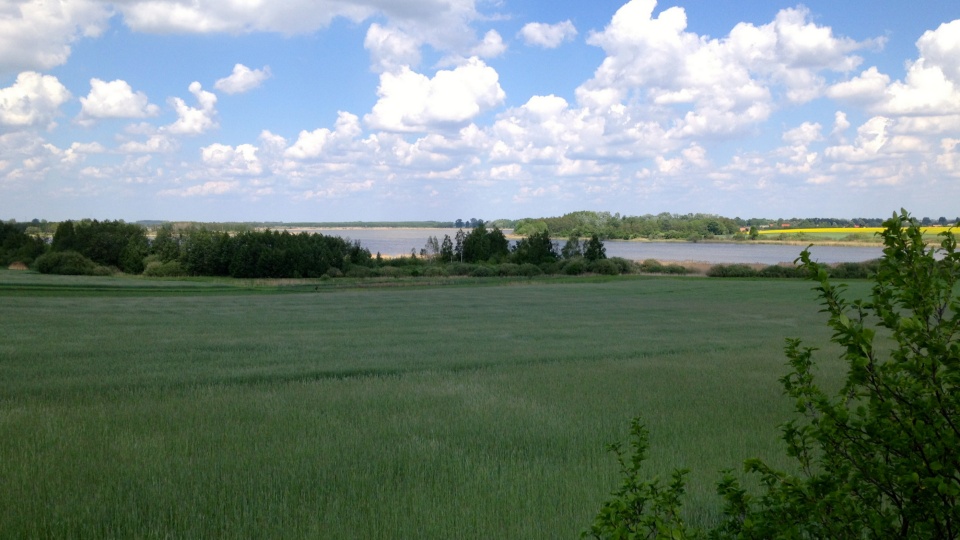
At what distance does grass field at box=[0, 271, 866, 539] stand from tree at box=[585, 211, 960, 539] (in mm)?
3073

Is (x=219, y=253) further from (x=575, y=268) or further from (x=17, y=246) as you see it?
(x=575, y=268)

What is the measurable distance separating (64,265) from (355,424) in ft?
229

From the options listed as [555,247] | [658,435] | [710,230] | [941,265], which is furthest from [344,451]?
[710,230]

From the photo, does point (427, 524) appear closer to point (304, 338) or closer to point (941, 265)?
point (941, 265)

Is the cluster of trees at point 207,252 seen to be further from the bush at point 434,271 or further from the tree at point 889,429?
the tree at point 889,429

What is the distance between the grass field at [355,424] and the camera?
645 cm

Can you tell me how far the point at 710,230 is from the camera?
595 feet

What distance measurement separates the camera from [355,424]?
9906mm

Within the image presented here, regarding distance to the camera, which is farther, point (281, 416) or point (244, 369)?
point (244, 369)

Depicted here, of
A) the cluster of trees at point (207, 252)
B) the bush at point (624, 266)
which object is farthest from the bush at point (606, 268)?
the cluster of trees at point (207, 252)

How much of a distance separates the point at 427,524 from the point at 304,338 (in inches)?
640

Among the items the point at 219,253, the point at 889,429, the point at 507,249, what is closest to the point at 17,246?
the point at 219,253

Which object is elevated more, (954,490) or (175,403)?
(954,490)

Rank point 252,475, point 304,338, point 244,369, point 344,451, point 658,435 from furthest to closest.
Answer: point 304,338, point 244,369, point 658,435, point 344,451, point 252,475
